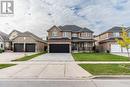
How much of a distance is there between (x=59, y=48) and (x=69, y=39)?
11.0ft

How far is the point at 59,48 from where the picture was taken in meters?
57.9

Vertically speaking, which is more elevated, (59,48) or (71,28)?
(71,28)

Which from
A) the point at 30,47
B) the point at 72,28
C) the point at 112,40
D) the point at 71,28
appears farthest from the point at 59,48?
the point at 112,40

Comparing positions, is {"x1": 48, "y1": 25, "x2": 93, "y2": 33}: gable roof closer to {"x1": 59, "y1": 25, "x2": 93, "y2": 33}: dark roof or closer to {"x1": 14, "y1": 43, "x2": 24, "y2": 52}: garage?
{"x1": 59, "y1": 25, "x2": 93, "y2": 33}: dark roof

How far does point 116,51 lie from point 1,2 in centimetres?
3353

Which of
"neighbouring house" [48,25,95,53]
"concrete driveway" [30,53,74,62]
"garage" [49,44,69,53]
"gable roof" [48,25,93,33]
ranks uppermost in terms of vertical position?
"gable roof" [48,25,93,33]

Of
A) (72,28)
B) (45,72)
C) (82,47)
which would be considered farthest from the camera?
(72,28)

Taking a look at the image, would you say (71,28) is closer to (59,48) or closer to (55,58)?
(59,48)

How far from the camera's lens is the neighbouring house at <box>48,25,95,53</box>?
57438 mm

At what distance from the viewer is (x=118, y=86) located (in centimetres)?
1084

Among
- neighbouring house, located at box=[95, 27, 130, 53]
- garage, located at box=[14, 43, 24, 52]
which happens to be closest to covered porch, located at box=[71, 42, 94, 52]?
neighbouring house, located at box=[95, 27, 130, 53]

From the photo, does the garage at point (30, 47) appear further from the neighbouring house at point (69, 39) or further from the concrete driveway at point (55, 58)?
the concrete driveway at point (55, 58)

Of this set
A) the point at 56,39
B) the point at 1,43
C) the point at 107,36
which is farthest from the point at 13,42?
the point at 107,36

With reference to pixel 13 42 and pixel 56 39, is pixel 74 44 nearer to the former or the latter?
pixel 56 39
